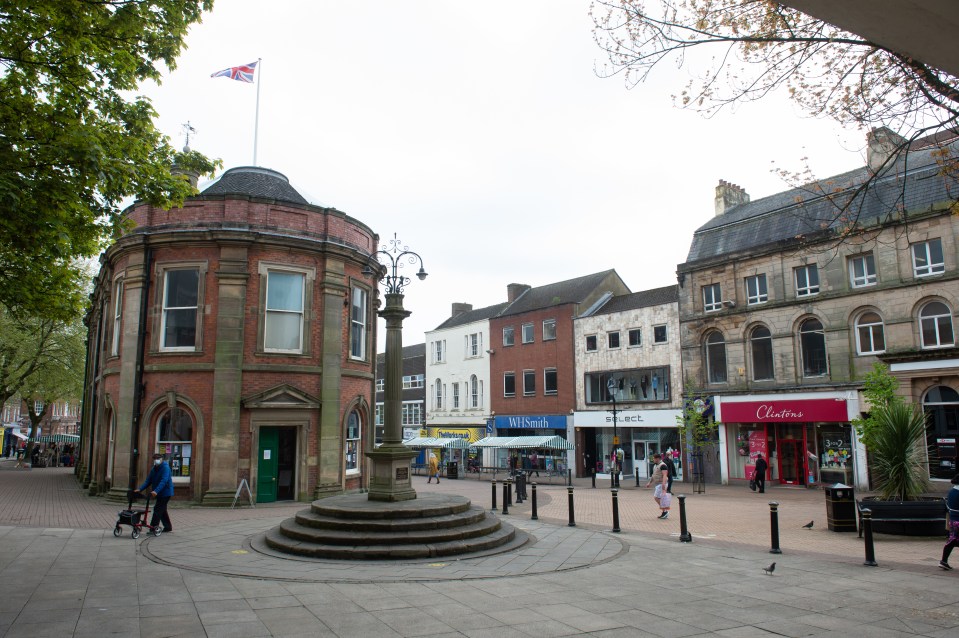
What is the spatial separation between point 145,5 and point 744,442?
91.4 ft

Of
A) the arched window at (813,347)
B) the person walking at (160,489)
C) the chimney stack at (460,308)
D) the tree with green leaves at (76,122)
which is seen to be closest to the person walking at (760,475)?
the arched window at (813,347)

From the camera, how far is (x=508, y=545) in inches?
462

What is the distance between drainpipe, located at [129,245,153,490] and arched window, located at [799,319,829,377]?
25.1m

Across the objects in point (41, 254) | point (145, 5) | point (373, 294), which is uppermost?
point (145, 5)

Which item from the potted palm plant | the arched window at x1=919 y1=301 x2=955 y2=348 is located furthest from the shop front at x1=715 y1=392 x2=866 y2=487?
the potted palm plant

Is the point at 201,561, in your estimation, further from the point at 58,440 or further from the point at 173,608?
the point at 58,440

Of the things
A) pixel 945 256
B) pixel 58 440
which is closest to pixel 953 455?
pixel 945 256

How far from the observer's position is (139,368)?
60.6 feet

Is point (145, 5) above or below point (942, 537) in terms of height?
above

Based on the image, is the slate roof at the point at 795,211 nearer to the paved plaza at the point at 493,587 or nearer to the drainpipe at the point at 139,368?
the paved plaza at the point at 493,587

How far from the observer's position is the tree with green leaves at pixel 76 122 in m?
8.21

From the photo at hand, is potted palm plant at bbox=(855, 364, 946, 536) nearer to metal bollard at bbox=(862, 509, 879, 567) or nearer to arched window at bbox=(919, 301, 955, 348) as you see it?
metal bollard at bbox=(862, 509, 879, 567)

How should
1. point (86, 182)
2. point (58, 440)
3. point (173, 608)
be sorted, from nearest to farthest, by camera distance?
point (173, 608)
point (86, 182)
point (58, 440)

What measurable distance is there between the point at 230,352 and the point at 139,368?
9.08ft
